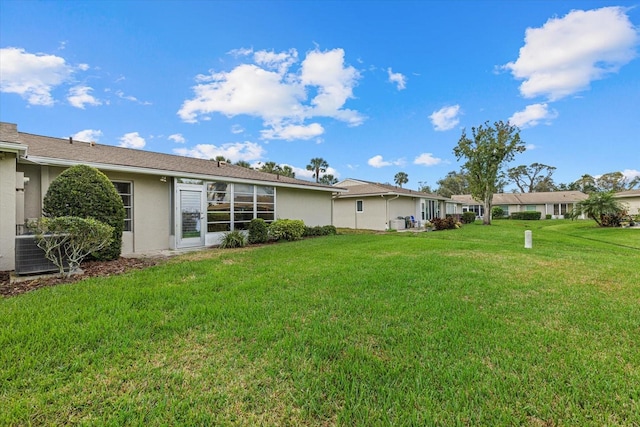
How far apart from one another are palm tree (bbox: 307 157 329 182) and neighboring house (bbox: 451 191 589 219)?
772 inches

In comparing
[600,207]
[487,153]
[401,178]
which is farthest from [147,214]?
[401,178]

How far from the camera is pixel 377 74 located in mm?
17172

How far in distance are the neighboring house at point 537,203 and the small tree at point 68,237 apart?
1641 inches

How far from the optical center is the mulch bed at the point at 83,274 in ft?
15.8

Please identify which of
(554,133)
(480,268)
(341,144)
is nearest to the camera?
(480,268)

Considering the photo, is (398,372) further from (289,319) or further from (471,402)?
(289,319)

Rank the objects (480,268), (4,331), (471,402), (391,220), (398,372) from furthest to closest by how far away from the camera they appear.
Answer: (391,220), (480,268), (4,331), (398,372), (471,402)

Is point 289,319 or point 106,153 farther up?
point 106,153

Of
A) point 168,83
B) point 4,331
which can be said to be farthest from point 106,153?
point 4,331

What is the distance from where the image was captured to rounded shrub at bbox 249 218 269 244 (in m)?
11.4

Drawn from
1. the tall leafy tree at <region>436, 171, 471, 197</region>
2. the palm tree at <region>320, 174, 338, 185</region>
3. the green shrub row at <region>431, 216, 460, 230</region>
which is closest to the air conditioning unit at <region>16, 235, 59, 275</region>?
the green shrub row at <region>431, 216, 460, 230</region>

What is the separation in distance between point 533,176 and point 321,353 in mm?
73832

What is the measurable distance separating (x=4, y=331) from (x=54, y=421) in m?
1.94

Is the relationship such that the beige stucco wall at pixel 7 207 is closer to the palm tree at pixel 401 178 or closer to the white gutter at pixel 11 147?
the white gutter at pixel 11 147
